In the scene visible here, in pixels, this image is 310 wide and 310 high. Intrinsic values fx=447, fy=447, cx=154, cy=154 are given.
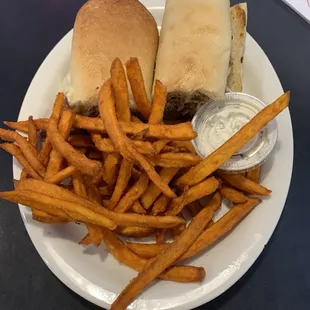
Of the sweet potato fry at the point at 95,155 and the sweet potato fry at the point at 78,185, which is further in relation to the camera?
the sweet potato fry at the point at 95,155

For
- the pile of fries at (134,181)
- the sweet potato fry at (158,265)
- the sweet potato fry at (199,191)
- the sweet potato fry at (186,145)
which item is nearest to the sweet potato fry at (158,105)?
the pile of fries at (134,181)

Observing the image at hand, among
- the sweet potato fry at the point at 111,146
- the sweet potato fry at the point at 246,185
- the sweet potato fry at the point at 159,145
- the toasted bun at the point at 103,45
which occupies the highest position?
the toasted bun at the point at 103,45

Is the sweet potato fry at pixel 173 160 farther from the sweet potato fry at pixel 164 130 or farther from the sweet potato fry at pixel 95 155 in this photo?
the sweet potato fry at pixel 95 155

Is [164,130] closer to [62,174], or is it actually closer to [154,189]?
[154,189]

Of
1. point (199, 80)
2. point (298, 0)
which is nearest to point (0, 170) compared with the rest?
point (199, 80)

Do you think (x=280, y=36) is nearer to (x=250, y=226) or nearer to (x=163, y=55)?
(x=163, y=55)

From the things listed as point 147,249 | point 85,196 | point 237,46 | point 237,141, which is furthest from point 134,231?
point 237,46

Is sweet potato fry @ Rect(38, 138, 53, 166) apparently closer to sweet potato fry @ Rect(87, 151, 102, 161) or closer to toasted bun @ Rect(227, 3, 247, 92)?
sweet potato fry @ Rect(87, 151, 102, 161)
